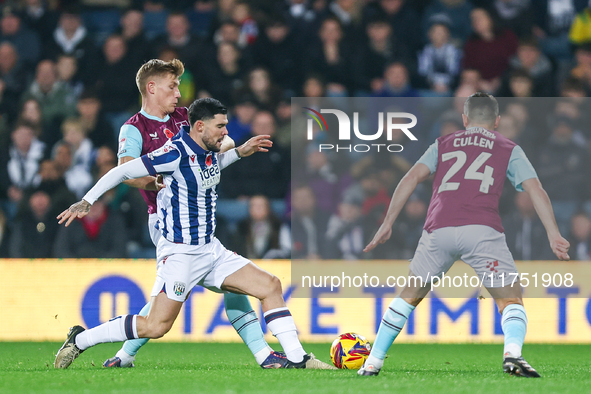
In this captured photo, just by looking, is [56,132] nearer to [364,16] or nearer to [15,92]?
[15,92]

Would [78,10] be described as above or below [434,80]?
above

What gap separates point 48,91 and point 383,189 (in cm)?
471

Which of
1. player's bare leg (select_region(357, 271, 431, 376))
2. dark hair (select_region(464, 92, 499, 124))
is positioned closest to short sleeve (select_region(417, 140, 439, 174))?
dark hair (select_region(464, 92, 499, 124))

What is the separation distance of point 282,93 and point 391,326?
5.82 m

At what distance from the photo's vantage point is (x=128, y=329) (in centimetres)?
557

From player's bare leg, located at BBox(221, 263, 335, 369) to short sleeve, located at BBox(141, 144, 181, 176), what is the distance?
0.83 meters

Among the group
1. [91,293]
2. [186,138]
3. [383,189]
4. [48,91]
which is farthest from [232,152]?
[48,91]

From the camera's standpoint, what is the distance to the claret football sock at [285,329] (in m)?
5.62

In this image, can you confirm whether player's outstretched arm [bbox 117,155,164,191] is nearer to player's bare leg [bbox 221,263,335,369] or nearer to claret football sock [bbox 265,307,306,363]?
player's bare leg [bbox 221,263,335,369]

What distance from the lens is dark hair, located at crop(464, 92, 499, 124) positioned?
539cm

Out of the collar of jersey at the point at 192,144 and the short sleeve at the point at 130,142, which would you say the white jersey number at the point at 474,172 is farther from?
the short sleeve at the point at 130,142

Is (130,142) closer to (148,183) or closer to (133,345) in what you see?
(148,183)

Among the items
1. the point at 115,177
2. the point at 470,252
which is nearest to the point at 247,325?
the point at 115,177

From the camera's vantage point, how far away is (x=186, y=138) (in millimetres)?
5523
